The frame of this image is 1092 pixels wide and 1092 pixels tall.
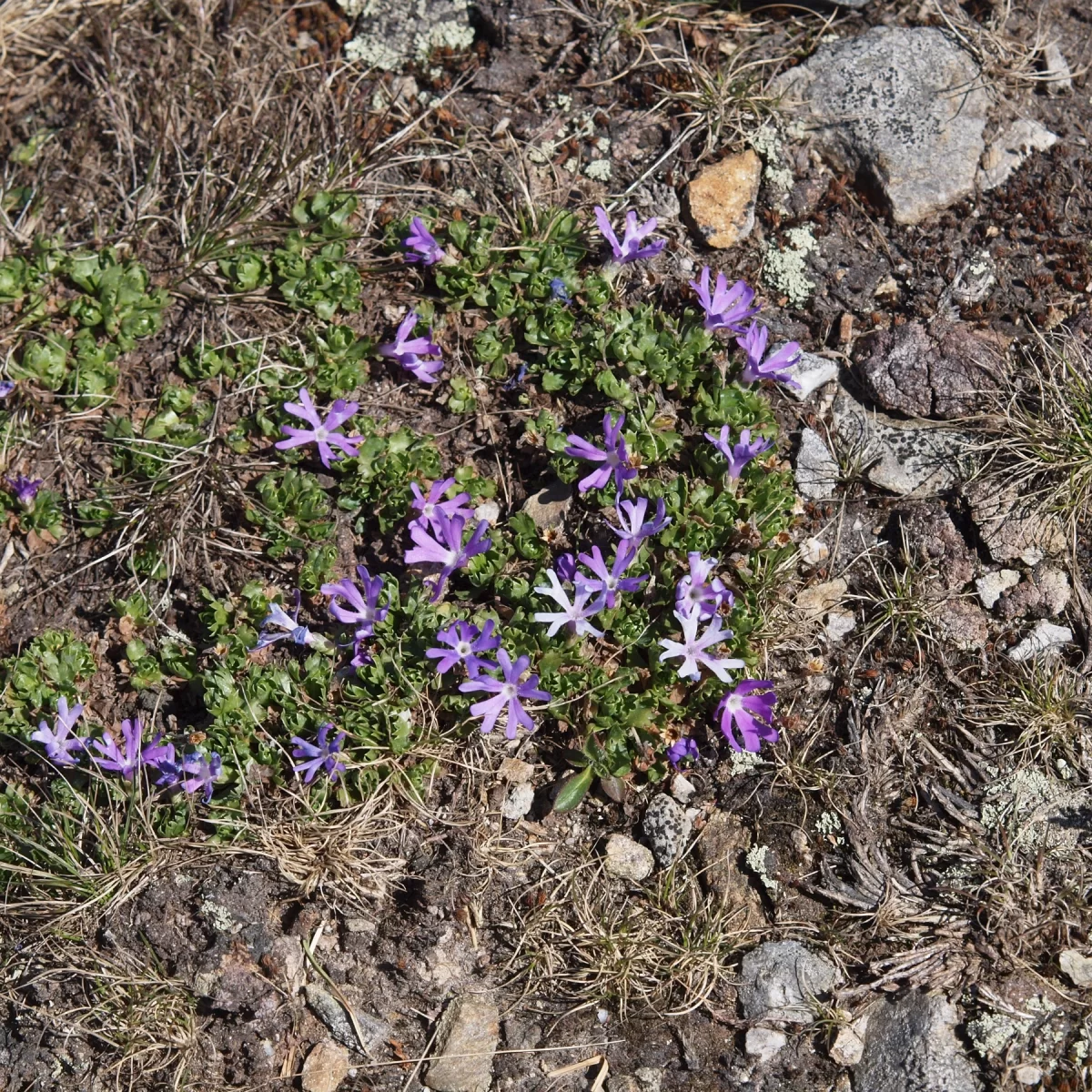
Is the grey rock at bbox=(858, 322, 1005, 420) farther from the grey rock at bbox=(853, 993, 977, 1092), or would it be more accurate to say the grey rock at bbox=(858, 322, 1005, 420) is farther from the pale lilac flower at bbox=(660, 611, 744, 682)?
the grey rock at bbox=(853, 993, 977, 1092)

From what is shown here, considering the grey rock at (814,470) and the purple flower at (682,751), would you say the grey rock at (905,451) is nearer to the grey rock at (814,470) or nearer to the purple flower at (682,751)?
the grey rock at (814,470)

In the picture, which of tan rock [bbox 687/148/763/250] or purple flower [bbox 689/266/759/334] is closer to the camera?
purple flower [bbox 689/266/759/334]

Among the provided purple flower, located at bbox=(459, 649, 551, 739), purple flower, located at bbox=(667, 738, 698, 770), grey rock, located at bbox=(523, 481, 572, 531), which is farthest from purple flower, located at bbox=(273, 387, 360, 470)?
purple flower, located at bbox=(667, 738, 698, 770)

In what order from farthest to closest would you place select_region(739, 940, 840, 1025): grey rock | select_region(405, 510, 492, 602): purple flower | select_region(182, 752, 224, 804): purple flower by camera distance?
select_region(405, 510, 492, 602): purple flower → select_region(182, 752, 224, 804): purple flower → select_region(739, 940, 840, 1025): grey rock

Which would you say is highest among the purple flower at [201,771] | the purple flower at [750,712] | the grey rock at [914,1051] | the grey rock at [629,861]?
the purple flower at [750,712]

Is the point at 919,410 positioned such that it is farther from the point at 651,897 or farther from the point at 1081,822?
the point at 651,897

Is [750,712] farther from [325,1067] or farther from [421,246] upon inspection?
[421,246]

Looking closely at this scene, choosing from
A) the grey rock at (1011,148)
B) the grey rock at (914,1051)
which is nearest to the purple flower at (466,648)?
the grey rock at (914,1051)
